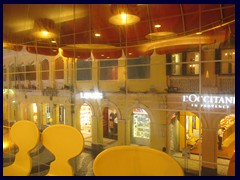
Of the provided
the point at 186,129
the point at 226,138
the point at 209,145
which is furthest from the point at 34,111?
the point at 226,138

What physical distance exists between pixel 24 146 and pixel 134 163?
94 centimetres

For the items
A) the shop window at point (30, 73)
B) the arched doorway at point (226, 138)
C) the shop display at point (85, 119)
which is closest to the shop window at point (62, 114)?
the shop window at point (30, 73)

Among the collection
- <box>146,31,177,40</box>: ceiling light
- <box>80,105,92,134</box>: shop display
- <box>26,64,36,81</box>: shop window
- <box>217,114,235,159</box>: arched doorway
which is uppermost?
<box>146,31,177,40</box>: ceiling light

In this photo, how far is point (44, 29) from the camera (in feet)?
5.97

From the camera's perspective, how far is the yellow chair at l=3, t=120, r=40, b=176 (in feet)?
5.18

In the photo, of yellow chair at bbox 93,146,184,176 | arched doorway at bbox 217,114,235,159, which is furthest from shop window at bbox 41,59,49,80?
arched doorway at bbox 217,114,235,159

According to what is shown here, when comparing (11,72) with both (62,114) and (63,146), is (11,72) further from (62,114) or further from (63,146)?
(63,146)

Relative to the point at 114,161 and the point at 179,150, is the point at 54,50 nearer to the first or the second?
the point at 114,161

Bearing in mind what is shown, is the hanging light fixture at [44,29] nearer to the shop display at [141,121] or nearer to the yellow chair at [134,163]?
the yellow chair at [134,163]

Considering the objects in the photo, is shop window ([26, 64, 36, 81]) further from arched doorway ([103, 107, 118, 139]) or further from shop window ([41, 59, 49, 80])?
arched doorway ([103, 107, 118, 139])

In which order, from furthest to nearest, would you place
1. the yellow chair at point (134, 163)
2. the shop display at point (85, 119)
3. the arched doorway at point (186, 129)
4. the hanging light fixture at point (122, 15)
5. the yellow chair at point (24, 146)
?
the arched doorway at point (186, 129), the shop display at point (85, 119), the yellow chair at point (24, 146), the hanging light fixture at point (122, 15), the yellow chair at point (134, 163)

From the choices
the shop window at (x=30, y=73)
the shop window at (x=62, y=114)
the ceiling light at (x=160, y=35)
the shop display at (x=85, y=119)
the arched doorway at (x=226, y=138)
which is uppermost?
the ceiling light at (x=160, y=35)

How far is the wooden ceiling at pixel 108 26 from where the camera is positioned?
1424 mm
